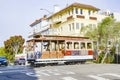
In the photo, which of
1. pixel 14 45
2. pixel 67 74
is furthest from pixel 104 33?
pixel 14 45

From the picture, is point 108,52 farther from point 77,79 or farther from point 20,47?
point 20,47

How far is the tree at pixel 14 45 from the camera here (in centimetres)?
7894

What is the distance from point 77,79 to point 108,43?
2216 cm

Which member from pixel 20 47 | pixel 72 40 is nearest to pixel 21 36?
pixel 20 47

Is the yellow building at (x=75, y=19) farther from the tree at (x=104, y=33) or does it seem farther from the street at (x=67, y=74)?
the street at (x=67, y=74)

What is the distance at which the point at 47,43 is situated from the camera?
29.1 metres

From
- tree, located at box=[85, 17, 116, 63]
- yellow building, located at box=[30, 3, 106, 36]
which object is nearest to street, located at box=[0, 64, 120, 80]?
tree, located at box=[85, 17, 116, 63]

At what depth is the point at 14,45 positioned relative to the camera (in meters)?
80.3

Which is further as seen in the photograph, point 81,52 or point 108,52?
point 108,52

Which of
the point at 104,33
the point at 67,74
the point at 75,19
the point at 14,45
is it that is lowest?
the point at 67,74

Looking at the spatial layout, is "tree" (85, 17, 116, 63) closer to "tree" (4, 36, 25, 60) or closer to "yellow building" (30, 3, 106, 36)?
"yellow building" (30, 3, 106, 36)

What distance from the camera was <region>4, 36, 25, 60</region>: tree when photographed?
259 feet

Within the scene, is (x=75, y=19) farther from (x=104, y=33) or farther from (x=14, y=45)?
(x=14, y=45)

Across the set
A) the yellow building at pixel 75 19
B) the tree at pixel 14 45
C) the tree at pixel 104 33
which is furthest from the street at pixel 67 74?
the tree at pixel 14 45
